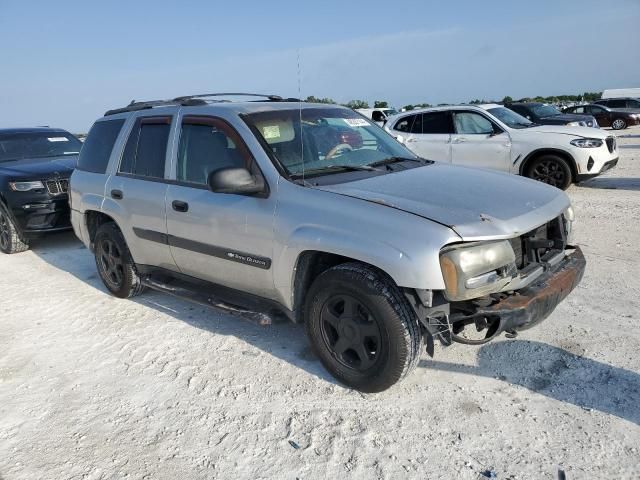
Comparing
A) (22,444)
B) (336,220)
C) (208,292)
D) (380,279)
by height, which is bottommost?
(22,444)

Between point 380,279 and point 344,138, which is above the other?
point 344,138

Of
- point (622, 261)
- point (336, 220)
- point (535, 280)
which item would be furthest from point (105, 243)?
point (622, 261)

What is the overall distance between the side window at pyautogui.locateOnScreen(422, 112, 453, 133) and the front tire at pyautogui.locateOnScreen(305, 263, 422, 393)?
754cm

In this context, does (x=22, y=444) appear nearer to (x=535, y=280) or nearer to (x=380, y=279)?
(x=380, y=279)

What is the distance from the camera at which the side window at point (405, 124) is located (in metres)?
10.6

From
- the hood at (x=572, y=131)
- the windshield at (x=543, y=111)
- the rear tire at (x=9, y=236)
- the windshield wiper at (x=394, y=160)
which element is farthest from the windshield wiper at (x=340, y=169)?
the windshield at (x=543, y=111)

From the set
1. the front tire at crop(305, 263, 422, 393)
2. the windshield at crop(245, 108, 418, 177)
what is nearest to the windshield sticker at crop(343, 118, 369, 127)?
the windshield at crop(245, 108, 418, 177)

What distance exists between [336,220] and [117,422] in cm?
178

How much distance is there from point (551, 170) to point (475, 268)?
7080 millimetres

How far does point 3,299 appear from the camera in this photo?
5461mm

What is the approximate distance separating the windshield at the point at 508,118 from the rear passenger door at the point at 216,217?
23.7 feet

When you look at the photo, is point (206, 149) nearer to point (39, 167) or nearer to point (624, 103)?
point (39, 167)

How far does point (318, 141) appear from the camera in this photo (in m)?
3.95

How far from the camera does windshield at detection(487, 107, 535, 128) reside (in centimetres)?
978
